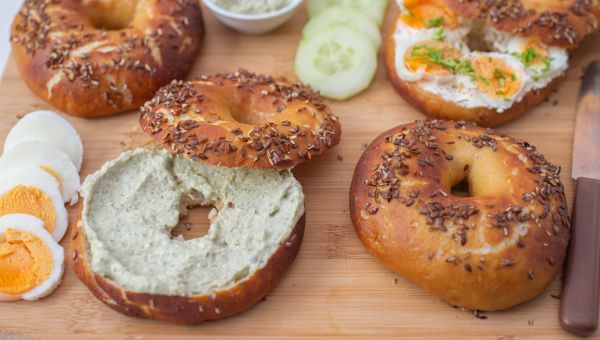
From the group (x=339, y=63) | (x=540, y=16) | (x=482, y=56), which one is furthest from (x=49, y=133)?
(x=540, y=16)

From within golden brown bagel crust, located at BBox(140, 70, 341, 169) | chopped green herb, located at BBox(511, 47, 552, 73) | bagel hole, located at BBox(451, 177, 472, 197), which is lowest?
bagel hole, located at BBox(451, 177, 472, 197)

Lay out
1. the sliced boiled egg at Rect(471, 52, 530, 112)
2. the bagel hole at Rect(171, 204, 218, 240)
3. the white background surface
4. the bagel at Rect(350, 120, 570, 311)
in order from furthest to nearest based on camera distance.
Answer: the white background surface → the sliced boiled egg at Rect(471, 52, 530, 112) → the bagel hole at Rect(171, 204, 218, 240) → the bagel at Rect(350, 120, 570, 311)

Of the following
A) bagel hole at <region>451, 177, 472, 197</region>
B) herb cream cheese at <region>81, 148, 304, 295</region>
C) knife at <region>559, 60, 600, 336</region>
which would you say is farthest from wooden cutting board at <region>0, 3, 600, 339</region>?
bagel hole at <region>451, 177, 472, 197</region>

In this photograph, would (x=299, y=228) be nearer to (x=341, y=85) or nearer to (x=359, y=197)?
(x=359, y=197)

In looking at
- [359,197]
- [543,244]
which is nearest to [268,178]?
[359,197]

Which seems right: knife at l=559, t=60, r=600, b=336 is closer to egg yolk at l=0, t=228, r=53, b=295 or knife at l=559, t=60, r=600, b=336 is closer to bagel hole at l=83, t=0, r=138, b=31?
egg yolk at l=0, t=228, r=53, b=295

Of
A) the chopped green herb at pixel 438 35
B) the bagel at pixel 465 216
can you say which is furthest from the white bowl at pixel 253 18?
the bagel at pixel 465 216
